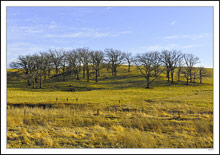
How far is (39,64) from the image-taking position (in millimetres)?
61000

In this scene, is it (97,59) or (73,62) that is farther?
(97,59)

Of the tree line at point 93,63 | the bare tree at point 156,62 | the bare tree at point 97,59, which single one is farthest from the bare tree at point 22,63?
the bare tree at point 156,62

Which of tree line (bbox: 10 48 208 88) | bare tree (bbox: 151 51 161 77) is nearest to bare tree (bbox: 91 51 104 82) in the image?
tree line (bbox: 10 48 208 88)

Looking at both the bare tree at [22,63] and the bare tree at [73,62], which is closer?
the bare tree at [22,63]

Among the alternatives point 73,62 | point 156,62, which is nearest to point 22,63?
point 73,62

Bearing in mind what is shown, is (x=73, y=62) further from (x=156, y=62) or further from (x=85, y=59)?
(x=156, y=62)

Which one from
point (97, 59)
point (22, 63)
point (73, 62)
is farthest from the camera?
point (97, 59)

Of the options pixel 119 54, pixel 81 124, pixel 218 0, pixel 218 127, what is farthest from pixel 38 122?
pixel 119 54

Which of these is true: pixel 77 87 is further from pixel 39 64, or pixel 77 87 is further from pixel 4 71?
pixel 4 71

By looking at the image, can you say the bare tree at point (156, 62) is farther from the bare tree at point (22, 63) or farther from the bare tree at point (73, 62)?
the bare tree at point (22, 63)

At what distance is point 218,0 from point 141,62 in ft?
196

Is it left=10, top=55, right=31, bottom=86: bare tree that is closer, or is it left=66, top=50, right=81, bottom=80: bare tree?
left=10, top=55, right=31, bottom=86: bare tree

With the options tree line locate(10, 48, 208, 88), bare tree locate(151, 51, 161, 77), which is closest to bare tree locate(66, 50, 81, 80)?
tree line locate(10, 48, 208, 88)

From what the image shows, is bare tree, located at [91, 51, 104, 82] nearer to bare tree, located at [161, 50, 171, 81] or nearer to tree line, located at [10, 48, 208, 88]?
tree line, located at [10, 48, 208, 88]
